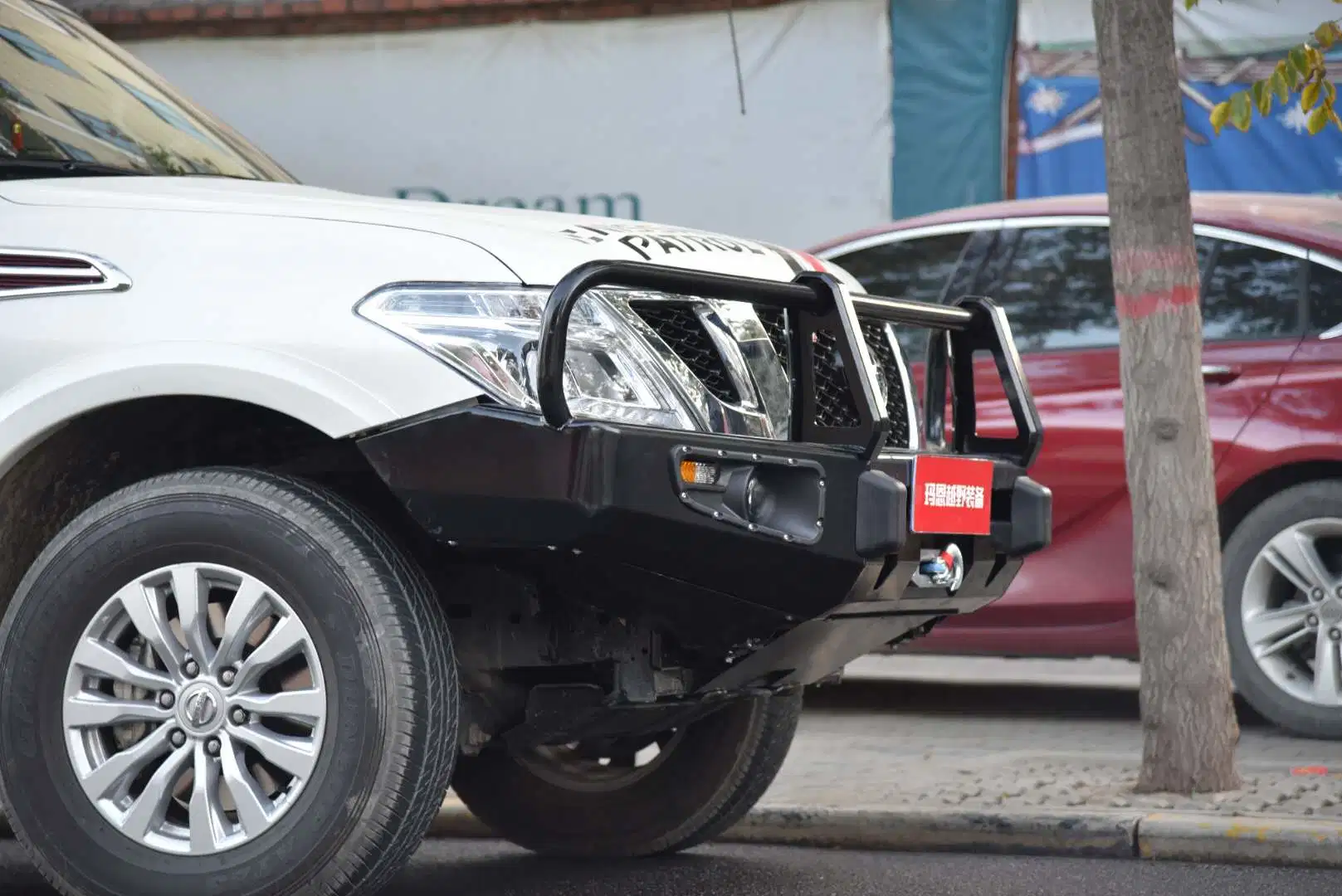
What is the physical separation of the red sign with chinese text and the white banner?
23.7 ft

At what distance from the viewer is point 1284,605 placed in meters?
6.40

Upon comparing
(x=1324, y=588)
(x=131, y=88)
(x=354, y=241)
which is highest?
(x=131, y=88)

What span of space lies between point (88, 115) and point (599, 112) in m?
7.28

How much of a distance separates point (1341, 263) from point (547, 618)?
365 cm

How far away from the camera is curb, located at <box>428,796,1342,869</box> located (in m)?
4.78

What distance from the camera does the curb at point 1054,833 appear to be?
4781mm

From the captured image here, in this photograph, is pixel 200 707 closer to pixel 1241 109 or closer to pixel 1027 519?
pixel 1027 519

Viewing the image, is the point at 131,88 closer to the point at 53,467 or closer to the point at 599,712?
the point at 53,467

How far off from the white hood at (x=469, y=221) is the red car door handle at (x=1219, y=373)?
109 inches

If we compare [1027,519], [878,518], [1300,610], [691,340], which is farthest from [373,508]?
[1300,610]

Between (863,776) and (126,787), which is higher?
(126,787)

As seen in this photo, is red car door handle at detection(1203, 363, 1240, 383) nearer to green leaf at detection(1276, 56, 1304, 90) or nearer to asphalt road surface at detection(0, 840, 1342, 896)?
green leaf at detection(1276, 56, 1304, 90)

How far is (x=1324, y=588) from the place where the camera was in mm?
6246

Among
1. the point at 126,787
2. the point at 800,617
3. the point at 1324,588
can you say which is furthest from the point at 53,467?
the point at 1324,588
